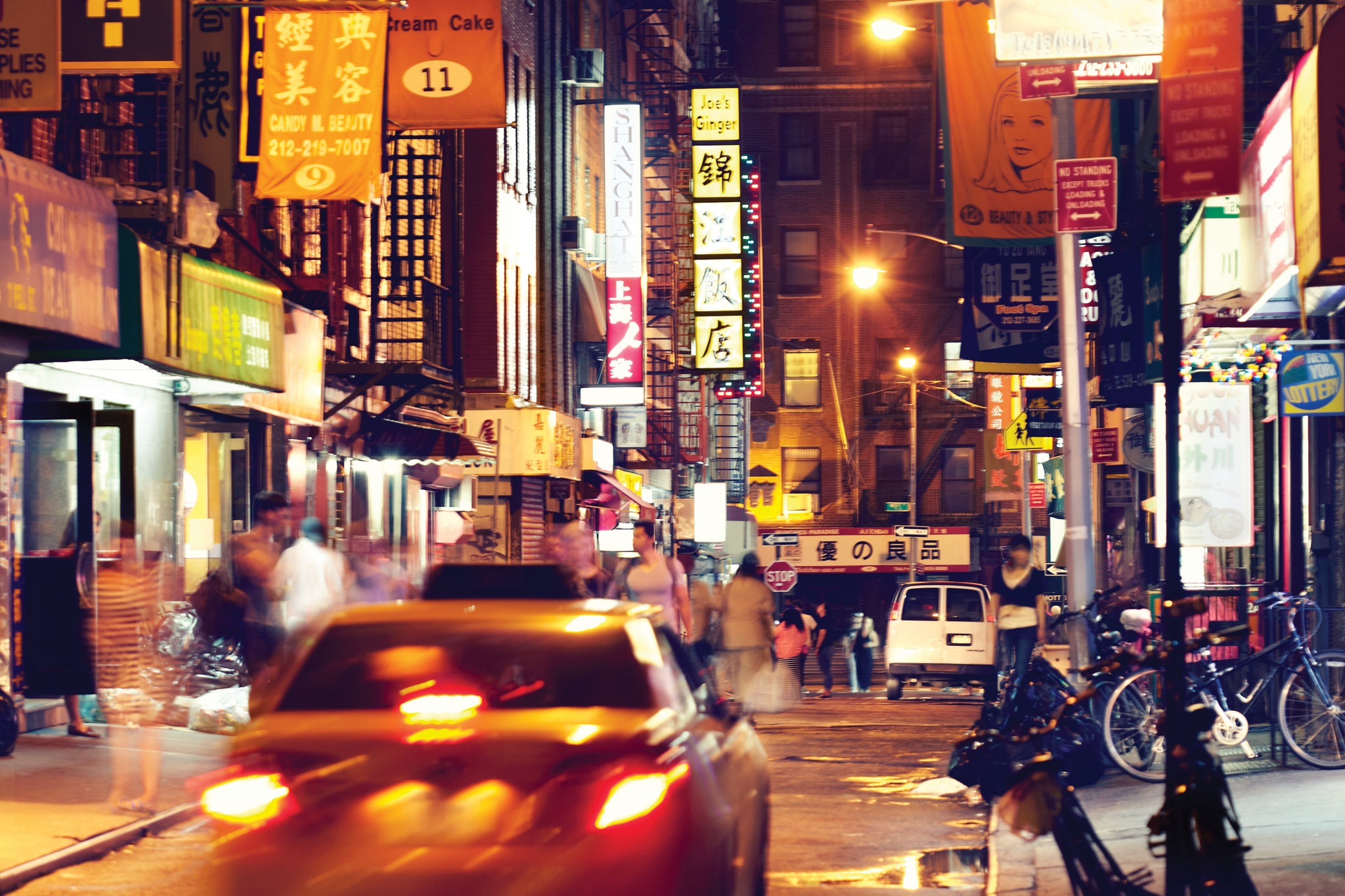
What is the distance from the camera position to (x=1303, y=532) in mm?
16422

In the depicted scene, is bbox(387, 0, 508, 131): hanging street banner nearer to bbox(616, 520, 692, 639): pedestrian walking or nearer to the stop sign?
bbox(616, 520, 692, 639): pedestrian walking

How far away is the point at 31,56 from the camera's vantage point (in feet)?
36.8

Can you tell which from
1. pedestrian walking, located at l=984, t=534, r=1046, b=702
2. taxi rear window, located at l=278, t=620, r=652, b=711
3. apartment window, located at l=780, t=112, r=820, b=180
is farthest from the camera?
apartment window, located at l=780, t=112, r=820, b=180

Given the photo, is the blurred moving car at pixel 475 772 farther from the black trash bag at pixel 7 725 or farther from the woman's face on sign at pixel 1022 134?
the woman's face on sign at pixel 1022 134

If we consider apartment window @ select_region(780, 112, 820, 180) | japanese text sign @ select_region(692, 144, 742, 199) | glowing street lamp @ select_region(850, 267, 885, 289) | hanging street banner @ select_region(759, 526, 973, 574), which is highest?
apartment window @ select_region(780, 112, 820, 180)

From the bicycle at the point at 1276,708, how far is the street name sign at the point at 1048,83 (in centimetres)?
439

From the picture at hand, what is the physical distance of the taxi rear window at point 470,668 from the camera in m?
5.95

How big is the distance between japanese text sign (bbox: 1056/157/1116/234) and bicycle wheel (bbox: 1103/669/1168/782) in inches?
153

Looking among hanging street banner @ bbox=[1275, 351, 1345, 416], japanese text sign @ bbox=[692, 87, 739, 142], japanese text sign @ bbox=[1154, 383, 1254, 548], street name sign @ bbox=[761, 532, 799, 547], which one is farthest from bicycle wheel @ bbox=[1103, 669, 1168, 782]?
street name sign @ bbox=[761, 532, 799, 547]

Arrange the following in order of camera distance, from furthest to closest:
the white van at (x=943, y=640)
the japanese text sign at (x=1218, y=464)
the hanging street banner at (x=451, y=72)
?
the white van at (x=943, y=640) → the hanging street banner at (x=451, y=72) → the japanese text sign at (x=1218, y=464)

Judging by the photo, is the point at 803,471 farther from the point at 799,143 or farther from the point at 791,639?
the point at 791,639

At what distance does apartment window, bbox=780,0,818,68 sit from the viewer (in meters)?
62.6

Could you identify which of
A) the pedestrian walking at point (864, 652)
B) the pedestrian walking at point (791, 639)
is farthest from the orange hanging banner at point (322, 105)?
the pedestrian walking at point (864, 652)

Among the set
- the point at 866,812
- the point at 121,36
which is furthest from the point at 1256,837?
the point at 121,36
